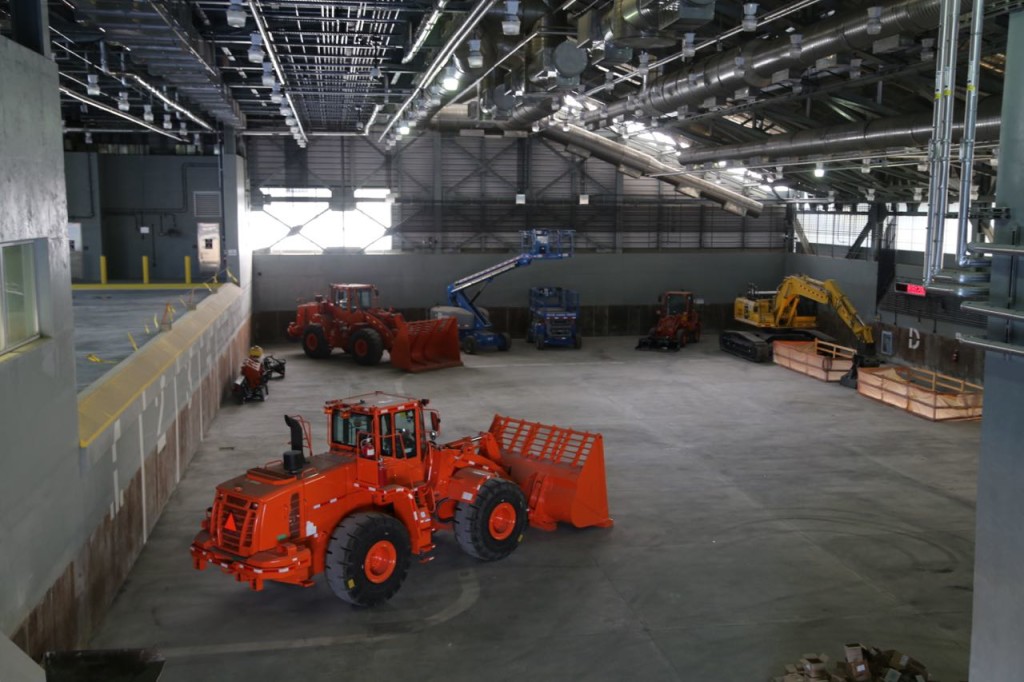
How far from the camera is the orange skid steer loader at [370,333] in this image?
84.8 feet

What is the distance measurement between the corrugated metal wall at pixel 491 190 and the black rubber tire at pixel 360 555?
2451 cm

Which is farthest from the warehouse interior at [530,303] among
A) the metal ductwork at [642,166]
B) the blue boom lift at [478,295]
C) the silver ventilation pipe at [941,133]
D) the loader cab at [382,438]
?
the loader cab at [382,438]

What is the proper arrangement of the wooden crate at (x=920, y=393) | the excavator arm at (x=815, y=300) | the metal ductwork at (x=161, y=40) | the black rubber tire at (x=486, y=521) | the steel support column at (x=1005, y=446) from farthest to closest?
the excavator arm at (x=815, y=300)
the wooden crate at (x=920, y=393)
the black rubber tire at (x=486, y=521)
the metal ductwork at (x=161, y=40)
the steel support column at (x=1005, y=446)

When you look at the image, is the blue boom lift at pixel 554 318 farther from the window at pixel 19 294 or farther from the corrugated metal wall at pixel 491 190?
the window at pixel 19 294

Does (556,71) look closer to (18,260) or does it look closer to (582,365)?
(18,260)

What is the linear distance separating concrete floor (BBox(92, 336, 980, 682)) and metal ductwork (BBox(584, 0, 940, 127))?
22.3ft

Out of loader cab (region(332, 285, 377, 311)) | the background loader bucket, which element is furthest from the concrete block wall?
the background loader bucket

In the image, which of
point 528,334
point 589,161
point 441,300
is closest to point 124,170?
point 441,300

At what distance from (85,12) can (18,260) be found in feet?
15.1

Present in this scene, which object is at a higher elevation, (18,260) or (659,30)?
(659,30)

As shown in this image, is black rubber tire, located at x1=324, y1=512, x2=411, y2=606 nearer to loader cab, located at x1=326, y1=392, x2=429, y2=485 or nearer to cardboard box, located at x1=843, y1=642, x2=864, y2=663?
loader cab, located at x1=326, y1=392, x2=429, y2=485

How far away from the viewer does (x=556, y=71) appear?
14539mm

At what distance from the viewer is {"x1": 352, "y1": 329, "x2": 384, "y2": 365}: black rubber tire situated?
85.6ft

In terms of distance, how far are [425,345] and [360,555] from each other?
648 inches
